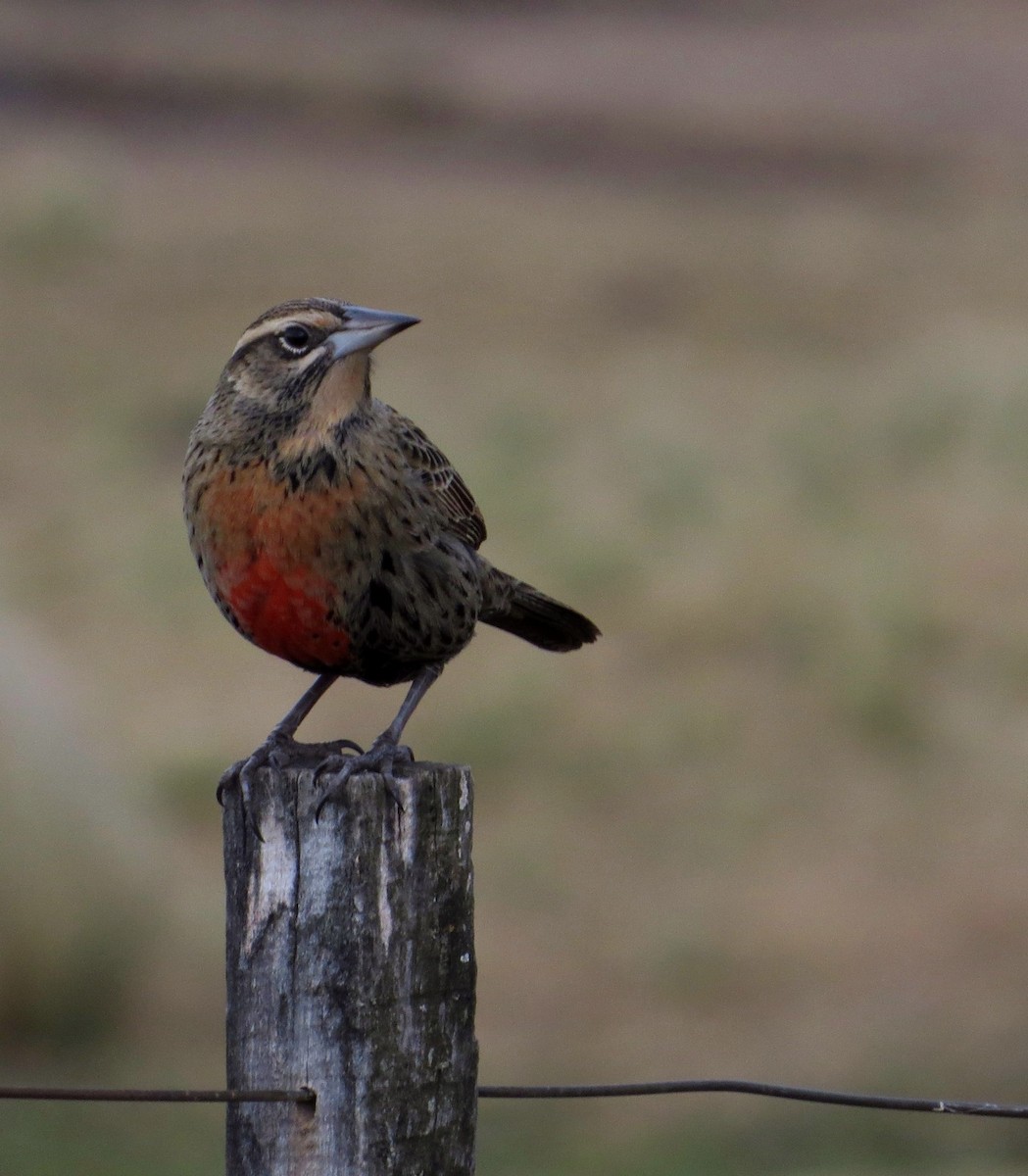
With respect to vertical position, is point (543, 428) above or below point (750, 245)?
below

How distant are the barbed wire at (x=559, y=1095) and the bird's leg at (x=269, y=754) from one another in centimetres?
43

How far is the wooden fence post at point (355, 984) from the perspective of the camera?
9.96ft

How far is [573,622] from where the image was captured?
5188 millimetres

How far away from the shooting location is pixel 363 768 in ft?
10.9

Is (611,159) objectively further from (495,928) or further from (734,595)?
(495,928)

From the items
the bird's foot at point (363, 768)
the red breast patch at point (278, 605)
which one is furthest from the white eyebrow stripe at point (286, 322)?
the bird's foot at point (363, 768)

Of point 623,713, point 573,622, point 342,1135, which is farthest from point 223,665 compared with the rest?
point 342,1135

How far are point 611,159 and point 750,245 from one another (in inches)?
85.2

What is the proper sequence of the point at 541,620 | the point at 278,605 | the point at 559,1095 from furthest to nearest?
1. the point at 541,620
2. the point at 278,605
3. the point at 559,1095

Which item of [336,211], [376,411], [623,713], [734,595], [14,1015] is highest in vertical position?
[336,211]

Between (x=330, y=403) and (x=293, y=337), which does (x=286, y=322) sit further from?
(x=330, y=403)

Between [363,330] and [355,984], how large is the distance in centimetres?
172

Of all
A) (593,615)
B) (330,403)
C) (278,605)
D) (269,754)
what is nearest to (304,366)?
(330,403)

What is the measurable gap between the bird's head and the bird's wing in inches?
5.8
